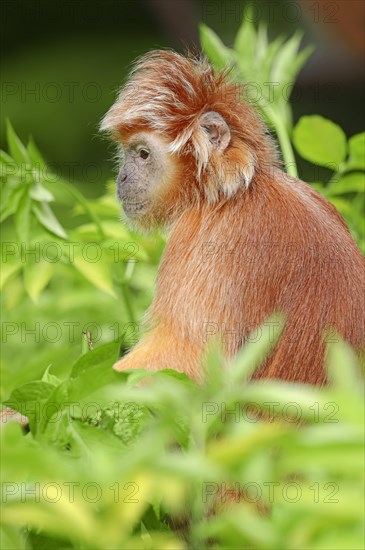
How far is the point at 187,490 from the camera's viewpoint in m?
0.96

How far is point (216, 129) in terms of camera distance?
7.72ft

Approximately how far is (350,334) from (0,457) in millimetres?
1255

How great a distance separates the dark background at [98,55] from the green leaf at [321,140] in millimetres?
3011

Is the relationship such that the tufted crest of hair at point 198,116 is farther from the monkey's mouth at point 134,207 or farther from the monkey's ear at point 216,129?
the monkey's mouth at point 134,207

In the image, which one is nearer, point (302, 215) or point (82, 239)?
point (302, 215)

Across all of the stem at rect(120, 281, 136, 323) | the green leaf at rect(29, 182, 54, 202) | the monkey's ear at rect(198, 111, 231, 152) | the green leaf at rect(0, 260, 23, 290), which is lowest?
the stem at rect(120, 281, 136, 323)

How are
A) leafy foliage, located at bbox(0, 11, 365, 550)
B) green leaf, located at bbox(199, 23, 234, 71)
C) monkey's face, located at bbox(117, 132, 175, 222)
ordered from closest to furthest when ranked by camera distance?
leafy foliage, located at bbox(0, 11, 365, 550)
monkey's face, located at bbox(117, 132, 175, 222)
green leaf, located at bbox(199, 23, 234, 71)

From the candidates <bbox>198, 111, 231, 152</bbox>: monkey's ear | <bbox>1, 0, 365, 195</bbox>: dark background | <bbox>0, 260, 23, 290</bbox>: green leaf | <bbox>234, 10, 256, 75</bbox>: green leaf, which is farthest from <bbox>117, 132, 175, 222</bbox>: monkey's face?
<bbox>1, 0, 365, 195</bbox>: dark background

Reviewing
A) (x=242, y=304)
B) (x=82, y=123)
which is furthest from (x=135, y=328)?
(x=82, y=123)

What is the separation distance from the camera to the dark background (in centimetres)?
596

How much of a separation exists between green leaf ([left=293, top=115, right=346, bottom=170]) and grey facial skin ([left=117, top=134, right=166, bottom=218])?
15.4 inches

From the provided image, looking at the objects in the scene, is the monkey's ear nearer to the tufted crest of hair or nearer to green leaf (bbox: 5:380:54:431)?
the tufted crest of hair

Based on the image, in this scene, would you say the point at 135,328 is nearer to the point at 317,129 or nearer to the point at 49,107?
the point at 317,129

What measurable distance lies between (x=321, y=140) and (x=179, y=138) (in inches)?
16.5
